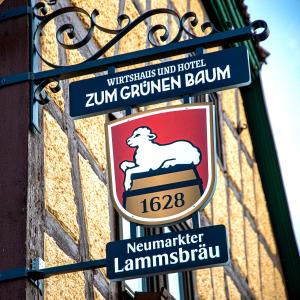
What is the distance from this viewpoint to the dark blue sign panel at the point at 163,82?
5.04m

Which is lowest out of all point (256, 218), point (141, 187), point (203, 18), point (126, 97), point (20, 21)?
point (141, 187)

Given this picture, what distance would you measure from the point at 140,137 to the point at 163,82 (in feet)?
1.02

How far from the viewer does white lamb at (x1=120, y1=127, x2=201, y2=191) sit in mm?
4887

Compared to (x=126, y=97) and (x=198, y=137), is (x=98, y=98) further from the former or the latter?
(x=198, y=137)

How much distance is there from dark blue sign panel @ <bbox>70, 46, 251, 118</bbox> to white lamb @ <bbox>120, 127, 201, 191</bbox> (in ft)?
0.75

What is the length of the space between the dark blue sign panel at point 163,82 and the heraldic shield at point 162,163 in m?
0.10

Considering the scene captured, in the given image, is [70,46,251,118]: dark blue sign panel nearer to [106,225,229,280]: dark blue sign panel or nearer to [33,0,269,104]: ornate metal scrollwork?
[33,0,269,104]: ornate metal scrollwork

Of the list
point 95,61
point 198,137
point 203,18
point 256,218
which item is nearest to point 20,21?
point 95,61

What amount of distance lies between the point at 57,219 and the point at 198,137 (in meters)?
1.09

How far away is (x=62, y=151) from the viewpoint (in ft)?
19.4

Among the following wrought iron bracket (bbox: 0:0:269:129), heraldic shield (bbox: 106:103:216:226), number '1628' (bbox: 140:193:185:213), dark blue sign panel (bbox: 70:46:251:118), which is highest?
wrought iron bracket (bbox: 0:0:269:129)

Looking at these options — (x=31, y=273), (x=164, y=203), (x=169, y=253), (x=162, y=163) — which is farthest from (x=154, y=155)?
(x=31, y=273)

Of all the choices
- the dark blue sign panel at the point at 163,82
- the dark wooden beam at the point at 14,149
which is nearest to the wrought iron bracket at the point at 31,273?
the dark wooden beam at the point at 14,149

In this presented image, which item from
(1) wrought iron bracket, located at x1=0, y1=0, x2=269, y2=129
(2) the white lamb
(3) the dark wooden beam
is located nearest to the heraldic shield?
(2) the white lamb
